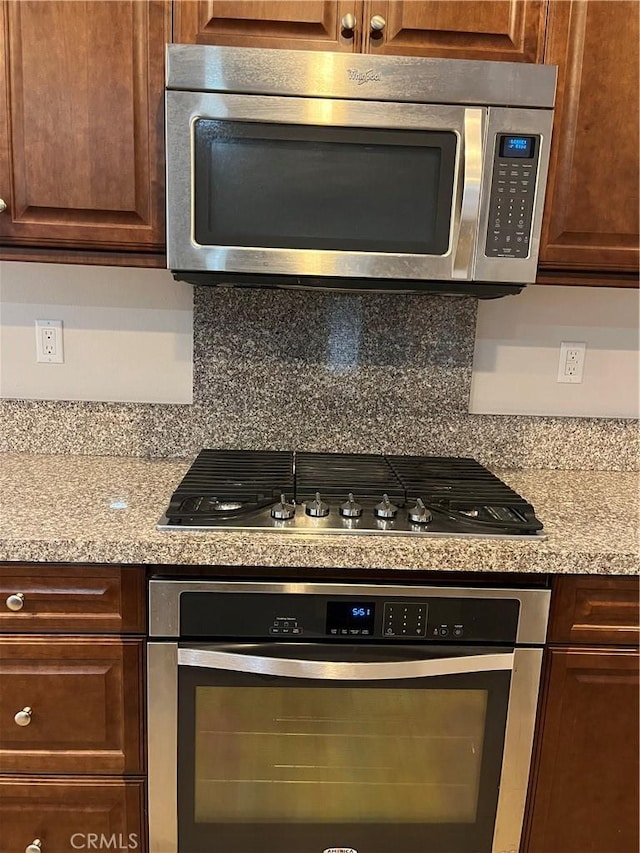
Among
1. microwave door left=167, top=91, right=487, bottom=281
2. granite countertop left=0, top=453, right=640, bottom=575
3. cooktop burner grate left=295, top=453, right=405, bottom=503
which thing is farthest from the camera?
cooktop burner grate left=295, top=453, right=405, bottom=503

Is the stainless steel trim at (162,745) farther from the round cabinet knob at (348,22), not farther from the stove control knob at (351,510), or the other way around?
the round cabinet knob at (348,22)

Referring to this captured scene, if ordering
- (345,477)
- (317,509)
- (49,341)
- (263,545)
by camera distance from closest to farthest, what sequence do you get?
(263,545)
(317,509)
(345,477)
(49,341)

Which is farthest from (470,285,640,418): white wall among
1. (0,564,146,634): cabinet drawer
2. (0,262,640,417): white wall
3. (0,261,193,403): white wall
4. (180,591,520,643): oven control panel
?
(0,564,146,634): cabinet drawer

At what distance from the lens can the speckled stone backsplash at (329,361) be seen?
1.59m

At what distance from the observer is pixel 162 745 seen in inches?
45.0

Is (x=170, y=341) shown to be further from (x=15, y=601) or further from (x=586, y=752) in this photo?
(x=586, y=752)

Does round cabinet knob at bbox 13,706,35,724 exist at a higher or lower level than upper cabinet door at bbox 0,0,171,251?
lower

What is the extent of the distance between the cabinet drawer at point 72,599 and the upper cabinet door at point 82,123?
65 centimetres

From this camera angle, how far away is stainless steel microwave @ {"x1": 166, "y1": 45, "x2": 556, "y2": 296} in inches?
45.7

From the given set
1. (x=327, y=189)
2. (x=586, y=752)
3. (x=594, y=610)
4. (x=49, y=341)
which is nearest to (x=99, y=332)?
(x=49, y=341)

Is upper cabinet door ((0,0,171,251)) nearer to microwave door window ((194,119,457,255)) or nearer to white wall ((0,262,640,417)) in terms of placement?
microwave door window ((194,119,457,255))

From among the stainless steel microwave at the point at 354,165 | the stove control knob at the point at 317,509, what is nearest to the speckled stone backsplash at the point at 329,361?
the stainless steel microwave at the point at 354,165

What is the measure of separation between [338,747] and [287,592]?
321 mm

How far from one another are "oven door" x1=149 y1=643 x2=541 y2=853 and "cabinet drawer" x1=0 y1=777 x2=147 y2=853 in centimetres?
5
